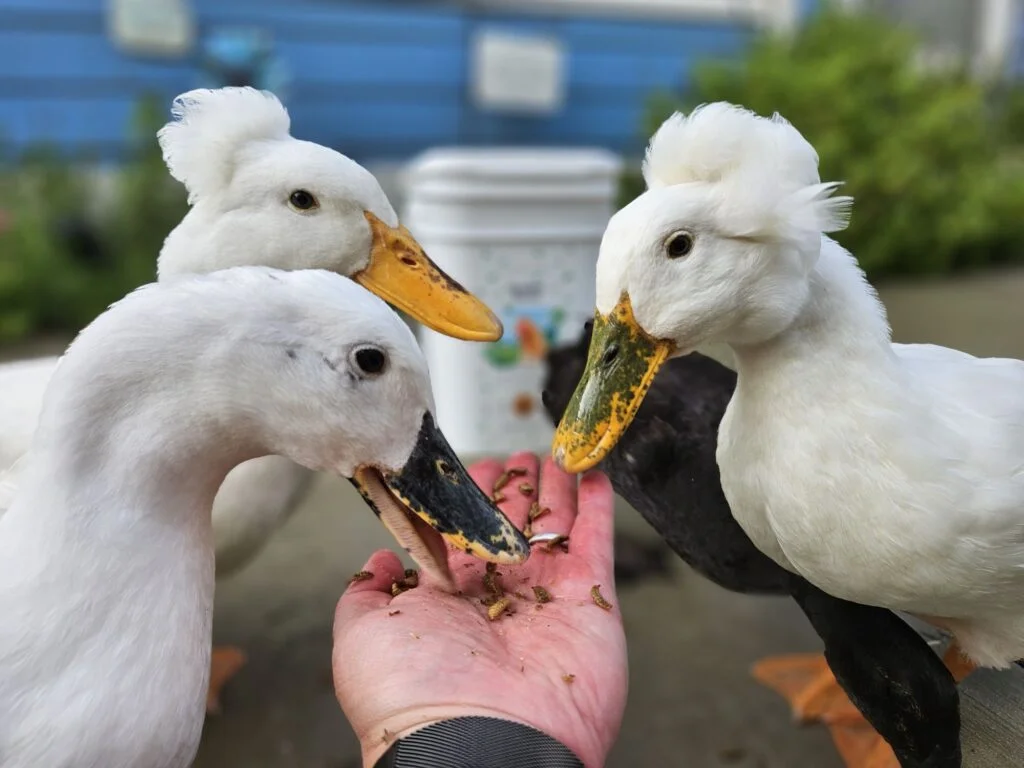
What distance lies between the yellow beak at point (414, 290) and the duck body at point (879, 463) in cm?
44

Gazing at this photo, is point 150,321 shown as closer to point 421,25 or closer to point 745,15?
point 421,25

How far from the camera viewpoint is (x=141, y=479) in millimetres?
844

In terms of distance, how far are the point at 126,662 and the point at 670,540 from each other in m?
0.87

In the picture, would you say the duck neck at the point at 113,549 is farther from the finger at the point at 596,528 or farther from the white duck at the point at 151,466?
the finger at the point at 596,528

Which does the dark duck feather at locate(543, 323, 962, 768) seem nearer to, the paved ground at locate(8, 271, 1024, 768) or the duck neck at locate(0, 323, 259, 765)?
the paved ground at locate(8, 271, 1024, 768)

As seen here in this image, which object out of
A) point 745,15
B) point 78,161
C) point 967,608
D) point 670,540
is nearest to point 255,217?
point 670,540

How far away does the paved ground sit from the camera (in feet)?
5.35

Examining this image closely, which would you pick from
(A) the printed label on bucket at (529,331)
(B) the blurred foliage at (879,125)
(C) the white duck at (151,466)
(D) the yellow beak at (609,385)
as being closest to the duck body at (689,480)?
(D) the yellow beak at (609,385)

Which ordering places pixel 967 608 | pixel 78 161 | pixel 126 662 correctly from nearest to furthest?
pixel 126 662 → pixel 967 608 → pixel 78 161

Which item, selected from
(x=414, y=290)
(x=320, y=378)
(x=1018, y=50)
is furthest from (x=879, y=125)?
(x=320, y=378)

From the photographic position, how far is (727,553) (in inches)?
52.1

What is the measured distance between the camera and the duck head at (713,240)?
931 mm

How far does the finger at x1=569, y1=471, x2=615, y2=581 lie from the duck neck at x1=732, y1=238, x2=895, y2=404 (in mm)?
316

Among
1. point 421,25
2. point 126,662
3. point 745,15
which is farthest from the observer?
point 745,15
